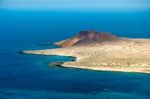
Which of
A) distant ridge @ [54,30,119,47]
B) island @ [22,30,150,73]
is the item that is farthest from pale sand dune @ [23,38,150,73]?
distant ridge @ [54,30,119,47]

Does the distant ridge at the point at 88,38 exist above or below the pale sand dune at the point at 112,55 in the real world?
above

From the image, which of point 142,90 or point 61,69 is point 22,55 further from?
point 142,90

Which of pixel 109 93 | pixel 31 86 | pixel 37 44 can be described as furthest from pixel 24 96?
pixel 37 44

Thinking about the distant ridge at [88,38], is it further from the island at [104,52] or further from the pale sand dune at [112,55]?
the pale sand dune at [112,55]

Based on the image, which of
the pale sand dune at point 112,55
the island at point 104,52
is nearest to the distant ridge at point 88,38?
the island at point 104,52

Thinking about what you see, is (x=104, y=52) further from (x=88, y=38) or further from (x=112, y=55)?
(x=88, y=38)

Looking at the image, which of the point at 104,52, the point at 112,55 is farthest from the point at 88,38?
the point at 112,55

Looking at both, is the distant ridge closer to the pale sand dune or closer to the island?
the island
